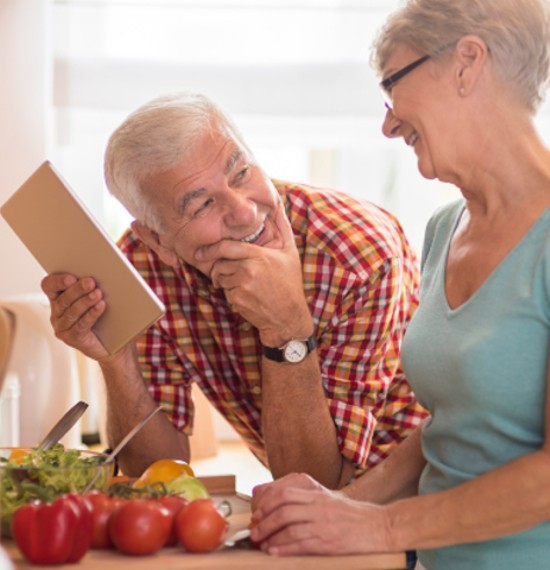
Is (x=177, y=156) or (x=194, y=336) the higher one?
(x=177, y=156)

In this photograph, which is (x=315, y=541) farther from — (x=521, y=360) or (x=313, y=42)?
(x=313, y=42)

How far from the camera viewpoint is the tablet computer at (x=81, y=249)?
1.53 metres

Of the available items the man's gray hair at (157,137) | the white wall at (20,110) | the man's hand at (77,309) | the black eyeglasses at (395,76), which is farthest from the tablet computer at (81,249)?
the white wall at (20,110)

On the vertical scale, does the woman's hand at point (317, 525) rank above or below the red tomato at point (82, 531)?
below

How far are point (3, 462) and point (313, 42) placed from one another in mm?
2897

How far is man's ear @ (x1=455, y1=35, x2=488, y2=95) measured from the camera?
1.40 m

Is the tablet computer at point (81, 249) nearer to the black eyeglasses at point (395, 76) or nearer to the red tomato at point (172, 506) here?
the red tomato at point (172, 506)

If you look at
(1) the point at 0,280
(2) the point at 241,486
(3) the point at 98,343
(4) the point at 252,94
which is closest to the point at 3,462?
(3) the point at 98,343

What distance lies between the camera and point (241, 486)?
2.93 m

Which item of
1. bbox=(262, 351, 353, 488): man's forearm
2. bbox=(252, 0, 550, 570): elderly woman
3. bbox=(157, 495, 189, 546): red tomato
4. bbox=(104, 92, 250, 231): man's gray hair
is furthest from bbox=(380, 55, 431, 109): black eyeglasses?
bbox=(157, 495, 189, 546): red tomato

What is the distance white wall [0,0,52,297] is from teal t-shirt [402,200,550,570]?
2616 millimetres

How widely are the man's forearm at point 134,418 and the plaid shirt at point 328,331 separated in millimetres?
32

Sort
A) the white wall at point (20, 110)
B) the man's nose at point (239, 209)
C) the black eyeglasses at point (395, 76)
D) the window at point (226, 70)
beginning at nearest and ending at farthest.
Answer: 1. the black eyeglasses at point (395, 76)
2. the man's nose at point (239, 209)
3. the white wall at point (20, 110)
4. the window at point (226, 70)

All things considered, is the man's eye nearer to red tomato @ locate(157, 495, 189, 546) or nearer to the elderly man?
the elderly man
